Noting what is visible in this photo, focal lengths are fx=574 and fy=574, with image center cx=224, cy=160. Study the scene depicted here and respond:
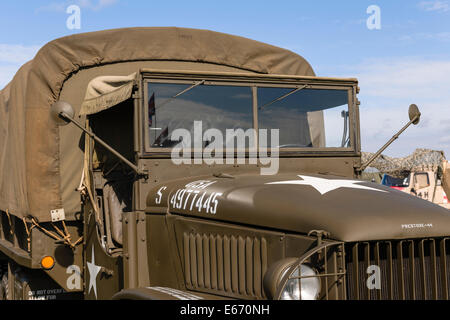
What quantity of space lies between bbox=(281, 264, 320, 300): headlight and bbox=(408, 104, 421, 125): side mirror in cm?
251

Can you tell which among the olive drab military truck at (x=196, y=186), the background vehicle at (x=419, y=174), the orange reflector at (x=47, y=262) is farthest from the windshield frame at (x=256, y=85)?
the background vehicle at (x=419, y=174)

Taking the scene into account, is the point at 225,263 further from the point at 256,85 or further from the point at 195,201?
the point at 256,85

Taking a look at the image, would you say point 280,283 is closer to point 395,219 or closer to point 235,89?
point 395,219

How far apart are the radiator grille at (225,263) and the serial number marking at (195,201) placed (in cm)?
18

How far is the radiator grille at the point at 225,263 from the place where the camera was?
3.43 metres

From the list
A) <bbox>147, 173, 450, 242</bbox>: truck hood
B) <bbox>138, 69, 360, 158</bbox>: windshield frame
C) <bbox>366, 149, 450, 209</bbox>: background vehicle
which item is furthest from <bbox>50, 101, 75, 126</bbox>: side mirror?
<bbox>366, 149, 450, 209</bbox>: background vehicle

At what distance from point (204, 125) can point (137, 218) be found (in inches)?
35.0

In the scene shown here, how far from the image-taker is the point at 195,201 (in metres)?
→ 3.89

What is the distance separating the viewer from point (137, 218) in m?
4.36

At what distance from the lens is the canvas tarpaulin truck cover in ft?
19.2

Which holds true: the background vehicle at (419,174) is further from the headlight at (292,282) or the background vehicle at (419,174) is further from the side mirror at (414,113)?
the headlight at (292,282)

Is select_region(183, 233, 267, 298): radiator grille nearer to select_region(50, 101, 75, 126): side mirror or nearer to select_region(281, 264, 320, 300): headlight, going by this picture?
select_region(281, 264, 320, 300): headlight

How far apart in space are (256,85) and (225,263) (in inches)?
63.2

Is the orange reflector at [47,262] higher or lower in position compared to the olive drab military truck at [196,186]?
lower
